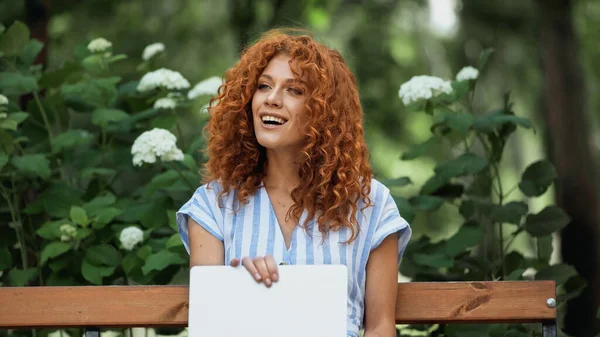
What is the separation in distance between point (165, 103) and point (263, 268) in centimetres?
169

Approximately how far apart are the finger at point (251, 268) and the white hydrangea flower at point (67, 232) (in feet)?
4.49

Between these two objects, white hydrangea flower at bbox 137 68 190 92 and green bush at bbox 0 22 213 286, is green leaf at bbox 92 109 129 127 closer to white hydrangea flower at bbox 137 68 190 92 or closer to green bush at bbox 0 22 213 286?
green bush at bbox 0 22 213 286

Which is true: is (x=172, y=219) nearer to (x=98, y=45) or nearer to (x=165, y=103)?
(x=165, y=103)

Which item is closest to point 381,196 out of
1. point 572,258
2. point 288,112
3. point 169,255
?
point 288,112

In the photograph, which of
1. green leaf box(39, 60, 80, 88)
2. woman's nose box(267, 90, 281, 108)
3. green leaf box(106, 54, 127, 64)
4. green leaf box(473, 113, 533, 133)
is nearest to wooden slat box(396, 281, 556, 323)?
woman's nose box(267, 90, 281, 108)

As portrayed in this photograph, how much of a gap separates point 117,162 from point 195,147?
385mm

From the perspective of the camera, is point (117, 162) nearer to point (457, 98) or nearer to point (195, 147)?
point (195, 147)

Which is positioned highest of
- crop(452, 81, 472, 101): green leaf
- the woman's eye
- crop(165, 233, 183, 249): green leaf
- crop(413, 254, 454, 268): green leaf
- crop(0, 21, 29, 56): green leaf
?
crop(0, 21, 29, 56): green leaf

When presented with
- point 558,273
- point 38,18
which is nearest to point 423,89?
point 558,273

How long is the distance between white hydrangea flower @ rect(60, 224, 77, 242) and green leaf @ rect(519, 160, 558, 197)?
179cm

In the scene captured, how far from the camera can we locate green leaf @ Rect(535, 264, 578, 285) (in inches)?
158

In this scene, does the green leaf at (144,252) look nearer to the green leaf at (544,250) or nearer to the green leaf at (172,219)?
the green leaf at (172,219)

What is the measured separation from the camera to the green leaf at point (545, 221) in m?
4.14

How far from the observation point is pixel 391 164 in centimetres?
1268
